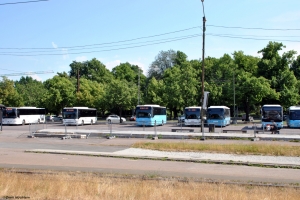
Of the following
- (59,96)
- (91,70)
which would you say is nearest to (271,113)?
(59,96)

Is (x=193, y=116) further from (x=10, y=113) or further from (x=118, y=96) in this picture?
(x=10, y=113)

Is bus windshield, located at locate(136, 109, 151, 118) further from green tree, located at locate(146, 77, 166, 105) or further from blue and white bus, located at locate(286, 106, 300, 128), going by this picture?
blue and white bus, located at locate(286, 106, 300, 128)

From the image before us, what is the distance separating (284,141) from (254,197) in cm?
1916

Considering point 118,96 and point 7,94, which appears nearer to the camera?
point 118,96

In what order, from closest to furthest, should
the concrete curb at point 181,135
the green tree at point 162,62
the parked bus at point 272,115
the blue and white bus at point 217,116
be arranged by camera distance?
1. the concrete curb at point 181,135
2. the parked bus at point 272,115
3. the blue and white bus at point 217,116
4. the green tree at point 162,62

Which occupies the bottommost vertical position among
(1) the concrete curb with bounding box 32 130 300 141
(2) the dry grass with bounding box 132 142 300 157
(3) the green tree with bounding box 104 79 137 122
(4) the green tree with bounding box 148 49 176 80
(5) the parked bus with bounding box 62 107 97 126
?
(2) the dry grass with bounding box 132 142 300 157

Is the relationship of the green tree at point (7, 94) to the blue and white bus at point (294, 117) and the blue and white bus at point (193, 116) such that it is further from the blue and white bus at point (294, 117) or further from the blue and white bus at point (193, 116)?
the blue and white bus at point (294, 117)

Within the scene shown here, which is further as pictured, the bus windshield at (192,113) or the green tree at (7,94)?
the green tree at (7,94)

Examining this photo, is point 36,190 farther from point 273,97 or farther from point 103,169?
point 273,97

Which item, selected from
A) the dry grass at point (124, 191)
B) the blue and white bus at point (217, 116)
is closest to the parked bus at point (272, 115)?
the blue and white bus at point (217, 116)

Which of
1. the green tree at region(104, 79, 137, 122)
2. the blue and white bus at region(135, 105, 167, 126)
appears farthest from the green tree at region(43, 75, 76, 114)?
the blue and white bus at region(135, 105, 167, 126)

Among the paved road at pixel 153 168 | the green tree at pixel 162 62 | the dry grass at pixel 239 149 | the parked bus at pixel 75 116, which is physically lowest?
the paved road at pixel 153 168

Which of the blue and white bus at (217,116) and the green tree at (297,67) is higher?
the green tree at (297,67)

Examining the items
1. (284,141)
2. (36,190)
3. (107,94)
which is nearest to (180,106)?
(107,94)
